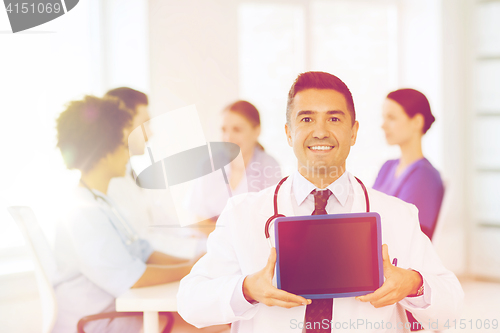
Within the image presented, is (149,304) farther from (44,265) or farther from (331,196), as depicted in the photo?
(331,196)

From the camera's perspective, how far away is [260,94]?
1.58 metres

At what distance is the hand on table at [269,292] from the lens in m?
0.73

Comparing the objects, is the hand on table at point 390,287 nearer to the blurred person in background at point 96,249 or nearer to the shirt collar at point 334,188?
the shirt collar at point 334,188

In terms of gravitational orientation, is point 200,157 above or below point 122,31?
below

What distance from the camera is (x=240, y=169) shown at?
1461 mm

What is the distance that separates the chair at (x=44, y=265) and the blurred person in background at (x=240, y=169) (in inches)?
14.5

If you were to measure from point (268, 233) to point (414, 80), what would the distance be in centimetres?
157

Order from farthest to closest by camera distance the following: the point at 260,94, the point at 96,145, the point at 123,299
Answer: the point at 260,94 → the point at 96,145 → the point at 123,299

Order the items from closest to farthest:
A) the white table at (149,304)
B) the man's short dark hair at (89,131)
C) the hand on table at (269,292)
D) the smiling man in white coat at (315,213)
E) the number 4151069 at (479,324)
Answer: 1. the hand on table at (269,292)
2. the smiling man in white coat at (315,213)
3. the white table at (149,304)
4. the man's short dark hair at (89,131)
5. the number 4151069 at (479,324)

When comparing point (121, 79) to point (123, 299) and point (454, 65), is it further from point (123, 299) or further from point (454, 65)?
point (454, 65)

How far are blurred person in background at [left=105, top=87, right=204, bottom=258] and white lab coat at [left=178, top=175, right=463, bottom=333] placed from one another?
42cm

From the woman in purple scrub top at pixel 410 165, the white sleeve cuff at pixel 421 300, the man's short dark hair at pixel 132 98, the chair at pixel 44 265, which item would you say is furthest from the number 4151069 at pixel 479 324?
the man's short dark hair at pixel 132 98

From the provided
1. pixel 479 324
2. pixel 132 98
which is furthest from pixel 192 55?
pixel 479 324

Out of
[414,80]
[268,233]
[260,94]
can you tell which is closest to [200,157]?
[260,94]
